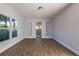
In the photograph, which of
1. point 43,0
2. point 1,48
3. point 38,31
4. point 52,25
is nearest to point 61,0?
point 43,0

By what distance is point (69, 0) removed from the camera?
1.68 metres

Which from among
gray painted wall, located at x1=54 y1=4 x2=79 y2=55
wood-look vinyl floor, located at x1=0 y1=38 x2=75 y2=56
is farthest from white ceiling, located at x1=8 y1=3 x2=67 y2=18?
wood-look vinyl floor, located at x1=0 y1=38 x2=75 y2=56

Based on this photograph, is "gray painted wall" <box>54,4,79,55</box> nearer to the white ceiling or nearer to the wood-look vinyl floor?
the wood-look vinyl floor

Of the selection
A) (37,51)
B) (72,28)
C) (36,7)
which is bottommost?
(37,51)

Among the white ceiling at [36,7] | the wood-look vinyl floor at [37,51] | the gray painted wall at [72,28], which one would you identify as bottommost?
the wood-look vinyl floor at [37,51]

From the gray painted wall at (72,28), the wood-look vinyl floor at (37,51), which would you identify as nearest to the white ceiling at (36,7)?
the gray painted wall at (72,28)

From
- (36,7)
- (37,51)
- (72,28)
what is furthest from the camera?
(36,7)

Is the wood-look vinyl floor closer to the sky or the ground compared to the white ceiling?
closer to the ground

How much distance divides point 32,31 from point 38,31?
89.5 inches

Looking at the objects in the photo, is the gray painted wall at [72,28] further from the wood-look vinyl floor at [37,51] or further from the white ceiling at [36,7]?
the white ceiling at [36,7]

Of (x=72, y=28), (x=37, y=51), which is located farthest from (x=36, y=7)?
(x=37, y=51)

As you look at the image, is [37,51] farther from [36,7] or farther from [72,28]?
[36,7]

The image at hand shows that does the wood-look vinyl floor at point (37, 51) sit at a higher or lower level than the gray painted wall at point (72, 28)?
lower

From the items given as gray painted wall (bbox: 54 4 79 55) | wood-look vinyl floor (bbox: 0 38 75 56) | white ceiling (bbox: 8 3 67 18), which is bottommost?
wood-look vinyl floor (bbox: 0 38 75 56)
